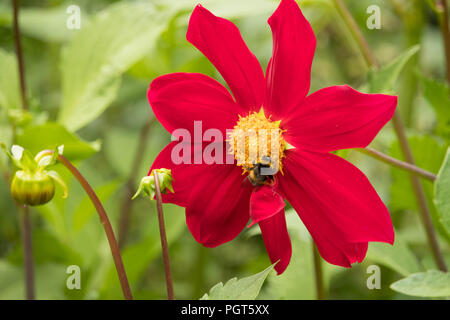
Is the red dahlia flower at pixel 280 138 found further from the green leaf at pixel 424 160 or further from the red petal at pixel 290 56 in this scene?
the green leaf at pixel 424 160

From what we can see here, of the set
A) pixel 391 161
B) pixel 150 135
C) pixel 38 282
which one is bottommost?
pixel 38 282

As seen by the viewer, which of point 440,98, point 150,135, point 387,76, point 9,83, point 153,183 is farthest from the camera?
point 150,135

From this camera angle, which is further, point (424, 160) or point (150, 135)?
point (150, 135)

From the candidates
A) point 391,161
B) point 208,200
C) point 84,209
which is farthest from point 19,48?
point 391,161

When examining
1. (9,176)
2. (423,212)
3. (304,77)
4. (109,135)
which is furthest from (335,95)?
(109,135)

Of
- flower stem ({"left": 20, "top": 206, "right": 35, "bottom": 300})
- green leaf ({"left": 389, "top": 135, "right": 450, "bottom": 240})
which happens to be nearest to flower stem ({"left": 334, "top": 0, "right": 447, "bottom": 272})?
green leaf ({"left": 389, "top": 135, "right": 450, "bottom": 240})

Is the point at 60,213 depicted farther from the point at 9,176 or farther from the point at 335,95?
the point at 335,95

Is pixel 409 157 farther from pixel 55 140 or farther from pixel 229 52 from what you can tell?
pixel 55 140

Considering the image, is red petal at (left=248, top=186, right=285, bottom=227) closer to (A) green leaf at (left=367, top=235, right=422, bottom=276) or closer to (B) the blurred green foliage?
(B) the blurred green foliage
